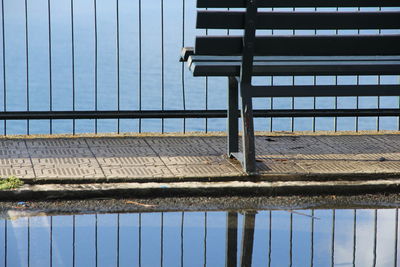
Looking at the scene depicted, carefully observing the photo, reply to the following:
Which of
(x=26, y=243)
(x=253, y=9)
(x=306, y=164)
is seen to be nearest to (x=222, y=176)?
(x=306, y=164)

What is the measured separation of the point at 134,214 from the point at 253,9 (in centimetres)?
170

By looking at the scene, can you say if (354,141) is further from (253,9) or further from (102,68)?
(102,68)

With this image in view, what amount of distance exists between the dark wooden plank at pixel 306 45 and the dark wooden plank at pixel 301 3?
8.8 inches

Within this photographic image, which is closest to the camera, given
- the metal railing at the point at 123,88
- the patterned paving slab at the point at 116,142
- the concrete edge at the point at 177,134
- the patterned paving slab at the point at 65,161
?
the patterned paving slab at the point at 65,161

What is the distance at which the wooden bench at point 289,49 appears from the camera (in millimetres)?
6352

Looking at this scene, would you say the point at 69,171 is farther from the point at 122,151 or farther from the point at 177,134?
the point at 177,134

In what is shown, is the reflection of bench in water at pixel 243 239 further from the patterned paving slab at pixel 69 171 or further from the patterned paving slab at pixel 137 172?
the patterned paving slab at pixel 69 171

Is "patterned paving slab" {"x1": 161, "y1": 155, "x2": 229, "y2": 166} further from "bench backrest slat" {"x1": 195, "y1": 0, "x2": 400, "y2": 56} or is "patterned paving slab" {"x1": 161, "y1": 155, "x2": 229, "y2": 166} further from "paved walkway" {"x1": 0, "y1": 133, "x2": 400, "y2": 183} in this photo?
"bench backrest slat" {"x1": 195, "y1": 0, "x2": 400, "y2": 56}

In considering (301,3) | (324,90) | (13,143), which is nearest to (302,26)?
(301,3)

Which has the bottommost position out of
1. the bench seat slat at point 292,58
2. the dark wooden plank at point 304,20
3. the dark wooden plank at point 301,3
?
the bench seat slat at point 292,58

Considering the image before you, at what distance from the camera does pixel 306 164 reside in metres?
6.70

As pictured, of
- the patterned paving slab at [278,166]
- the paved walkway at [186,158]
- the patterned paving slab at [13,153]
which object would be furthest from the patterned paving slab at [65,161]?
the patterned paving slab at [278,166]

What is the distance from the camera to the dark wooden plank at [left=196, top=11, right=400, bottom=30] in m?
6.31

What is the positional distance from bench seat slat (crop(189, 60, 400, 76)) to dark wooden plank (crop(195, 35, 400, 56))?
0.08 metres
